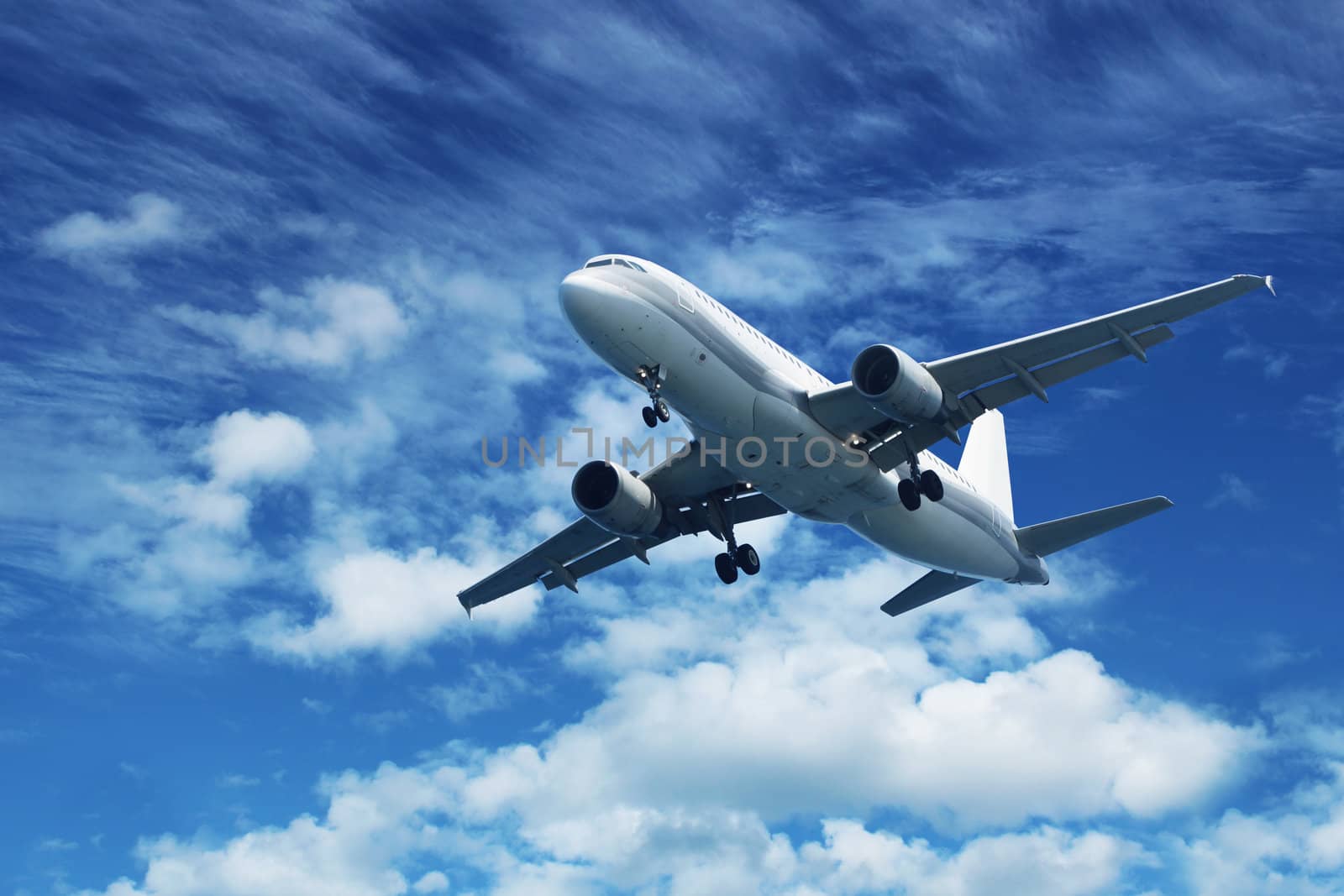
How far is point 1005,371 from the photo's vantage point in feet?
116

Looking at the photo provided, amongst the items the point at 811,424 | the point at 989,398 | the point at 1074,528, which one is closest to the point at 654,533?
the point at 811,424

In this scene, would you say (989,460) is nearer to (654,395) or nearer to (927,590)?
(927,590)

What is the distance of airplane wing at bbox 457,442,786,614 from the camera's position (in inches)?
1565

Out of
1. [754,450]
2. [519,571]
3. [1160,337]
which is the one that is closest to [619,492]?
[754,450]

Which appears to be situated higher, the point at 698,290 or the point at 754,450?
the point at 698,290

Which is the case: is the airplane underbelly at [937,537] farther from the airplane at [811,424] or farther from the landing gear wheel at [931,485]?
the landing gear wheel at [931,485]

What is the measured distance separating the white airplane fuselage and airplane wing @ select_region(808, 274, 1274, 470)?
0.70 m

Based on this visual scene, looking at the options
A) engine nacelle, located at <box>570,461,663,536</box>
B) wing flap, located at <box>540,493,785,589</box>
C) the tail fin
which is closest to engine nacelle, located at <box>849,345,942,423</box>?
wing flap, located at <box>540,493,785,589</box>

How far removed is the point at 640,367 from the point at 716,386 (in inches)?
84.2

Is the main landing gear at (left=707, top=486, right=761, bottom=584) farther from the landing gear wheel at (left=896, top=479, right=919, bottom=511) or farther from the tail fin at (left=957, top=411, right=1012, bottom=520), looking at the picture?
the tail fin at (left=957, top=411, right=1012, bottom=520)

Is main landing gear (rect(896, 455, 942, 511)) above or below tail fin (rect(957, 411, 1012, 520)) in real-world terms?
below

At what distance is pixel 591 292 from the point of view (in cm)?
3209

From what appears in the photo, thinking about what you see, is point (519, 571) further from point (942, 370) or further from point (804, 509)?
point (942, 370)

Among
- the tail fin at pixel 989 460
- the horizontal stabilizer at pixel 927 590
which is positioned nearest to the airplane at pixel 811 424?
the horizontal stabilizer at pixel 927 590
